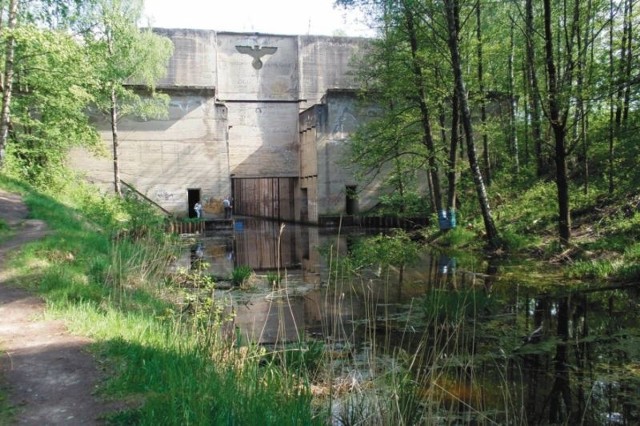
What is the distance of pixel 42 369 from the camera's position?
12.1 feet

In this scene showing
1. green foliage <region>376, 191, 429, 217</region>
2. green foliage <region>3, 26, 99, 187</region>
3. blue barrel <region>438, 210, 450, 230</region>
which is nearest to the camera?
green foliage <region>3, 26, 99, 187</region>

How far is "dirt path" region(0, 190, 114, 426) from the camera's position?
10.1ft

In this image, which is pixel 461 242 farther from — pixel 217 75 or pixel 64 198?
pixel 217 75

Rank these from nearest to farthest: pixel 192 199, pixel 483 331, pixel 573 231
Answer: pixel 483 331
pixel 573 231
pixel 192 199

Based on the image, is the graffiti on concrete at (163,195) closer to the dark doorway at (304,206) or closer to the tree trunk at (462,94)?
the dark doorway at (304,206)

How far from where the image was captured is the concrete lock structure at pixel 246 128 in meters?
24.8

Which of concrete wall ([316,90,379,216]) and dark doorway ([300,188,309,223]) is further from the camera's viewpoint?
dark doorway ([300,188,309,223])

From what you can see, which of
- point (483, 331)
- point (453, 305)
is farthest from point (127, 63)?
point (483, 331)

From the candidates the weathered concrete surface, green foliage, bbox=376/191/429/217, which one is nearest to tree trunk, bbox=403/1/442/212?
green foliage, bbox=376/191/429/217

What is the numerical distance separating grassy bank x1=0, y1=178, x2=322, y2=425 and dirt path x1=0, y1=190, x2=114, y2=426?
0.13m

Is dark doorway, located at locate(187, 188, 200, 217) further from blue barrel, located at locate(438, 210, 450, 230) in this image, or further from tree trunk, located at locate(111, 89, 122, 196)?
blue barrel, located at locate(438, 210, 450, 230)

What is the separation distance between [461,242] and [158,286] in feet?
30.9

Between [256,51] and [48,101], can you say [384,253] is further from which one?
[256,51]

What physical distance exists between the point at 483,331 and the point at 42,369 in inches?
187
